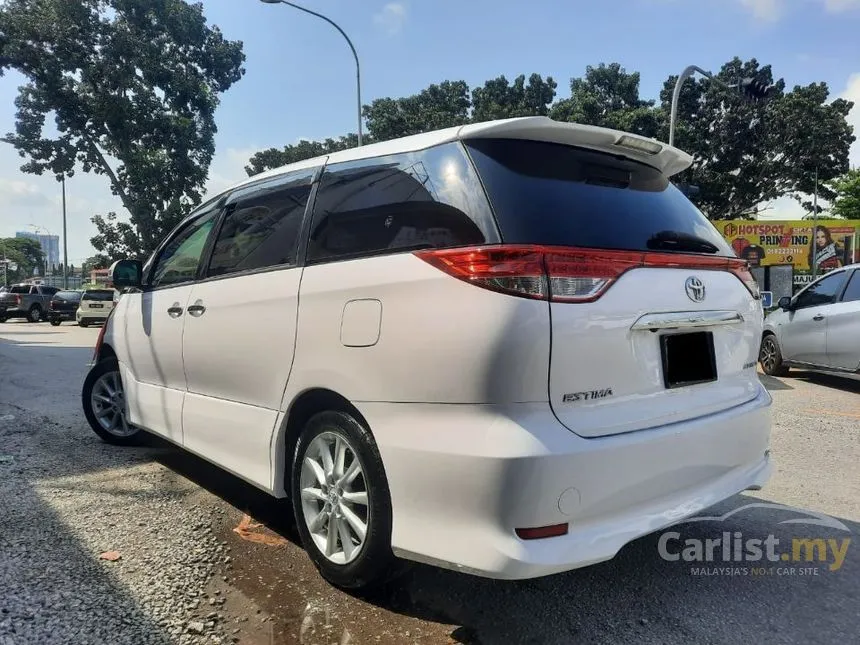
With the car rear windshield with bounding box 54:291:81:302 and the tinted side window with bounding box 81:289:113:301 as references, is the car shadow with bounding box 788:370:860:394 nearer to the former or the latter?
the tinted side window with bounding box 81:289:113:301

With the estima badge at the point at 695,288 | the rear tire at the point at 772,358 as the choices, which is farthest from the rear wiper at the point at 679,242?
the rear tire at the point at 772,358

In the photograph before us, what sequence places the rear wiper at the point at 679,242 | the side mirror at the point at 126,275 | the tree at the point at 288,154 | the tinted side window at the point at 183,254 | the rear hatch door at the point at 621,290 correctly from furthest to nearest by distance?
the tree at the point at 288,154
the side mirror at the point at 126,275
the tinted side window at the point at 183,254
the rear wiper at the point at 679,242
the rear hatch door at the point at 621,290

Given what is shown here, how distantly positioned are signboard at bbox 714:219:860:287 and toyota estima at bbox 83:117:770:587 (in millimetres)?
25323

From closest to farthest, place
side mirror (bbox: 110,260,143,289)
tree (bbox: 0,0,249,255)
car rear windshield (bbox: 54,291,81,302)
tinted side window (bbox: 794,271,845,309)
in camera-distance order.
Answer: side mirror (bbox: 110,260,143,289) → tinted side window (bbox: 794,271,845,309) → tree (bbox: 0,0,249,255) → car rear windshield (bbox: 54,291,81,302)

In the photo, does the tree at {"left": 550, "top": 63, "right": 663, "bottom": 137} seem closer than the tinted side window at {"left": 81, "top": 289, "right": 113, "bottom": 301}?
No

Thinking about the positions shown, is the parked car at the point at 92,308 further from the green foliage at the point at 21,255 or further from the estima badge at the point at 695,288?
the green foliage at the point at 21,255

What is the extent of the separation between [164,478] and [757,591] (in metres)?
3.54

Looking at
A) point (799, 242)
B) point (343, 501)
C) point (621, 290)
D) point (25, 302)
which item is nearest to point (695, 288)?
point (621, 290)

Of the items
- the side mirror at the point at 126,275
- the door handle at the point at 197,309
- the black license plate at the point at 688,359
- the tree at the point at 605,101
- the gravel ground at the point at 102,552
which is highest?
the tree at the point at 605,101

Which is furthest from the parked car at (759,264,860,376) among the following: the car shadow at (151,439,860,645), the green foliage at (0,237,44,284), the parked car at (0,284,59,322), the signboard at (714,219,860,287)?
the green foliage at (0,237,44,284)

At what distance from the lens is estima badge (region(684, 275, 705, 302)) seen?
2.49m

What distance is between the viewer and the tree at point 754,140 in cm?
3197

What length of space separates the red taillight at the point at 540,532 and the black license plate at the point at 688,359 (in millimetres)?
736

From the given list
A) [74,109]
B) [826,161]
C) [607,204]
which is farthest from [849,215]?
[607,204]
